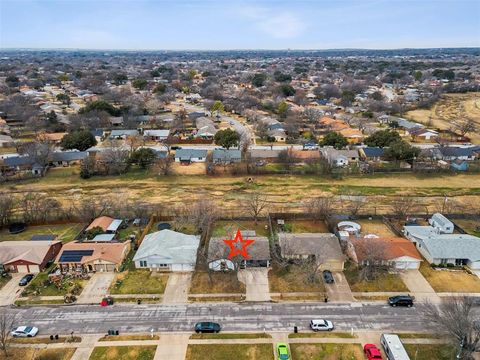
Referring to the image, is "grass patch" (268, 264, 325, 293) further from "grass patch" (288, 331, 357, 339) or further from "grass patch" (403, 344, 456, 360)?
"grass patch" (403, 344, 456, 360)

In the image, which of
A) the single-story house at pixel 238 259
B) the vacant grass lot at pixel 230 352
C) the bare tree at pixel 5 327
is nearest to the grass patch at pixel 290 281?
the single-story house at pixel 238 259

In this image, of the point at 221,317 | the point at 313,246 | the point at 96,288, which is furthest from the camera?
the point at 313,246

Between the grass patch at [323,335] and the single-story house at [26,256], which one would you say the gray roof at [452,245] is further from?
the single-story house at [26,256]

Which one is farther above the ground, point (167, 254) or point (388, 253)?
point (388, 253)

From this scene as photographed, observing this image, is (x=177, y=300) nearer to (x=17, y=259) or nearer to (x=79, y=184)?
(x=17, y=259)

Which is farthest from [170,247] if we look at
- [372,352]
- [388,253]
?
[388,253]

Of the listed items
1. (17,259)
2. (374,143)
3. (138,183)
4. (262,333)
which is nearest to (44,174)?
(138,183)

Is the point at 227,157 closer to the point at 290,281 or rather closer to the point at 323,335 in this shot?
the point at 290,281
